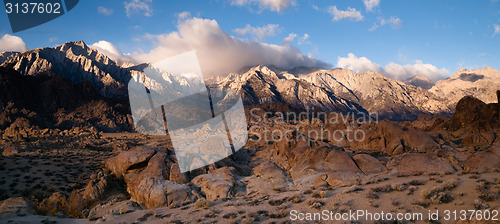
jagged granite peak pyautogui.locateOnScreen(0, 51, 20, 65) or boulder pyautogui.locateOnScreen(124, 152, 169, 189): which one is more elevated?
jagged granite peak pyautogui.locateOnScreen(0, 51, 20, 65)

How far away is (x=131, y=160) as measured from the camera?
2681 cm

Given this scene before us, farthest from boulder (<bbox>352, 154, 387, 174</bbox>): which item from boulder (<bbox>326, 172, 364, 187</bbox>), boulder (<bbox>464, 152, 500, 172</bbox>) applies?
boulder (<bbox>464, 152, 500, 172</bbox>)

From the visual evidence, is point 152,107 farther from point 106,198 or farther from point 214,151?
point 106,198

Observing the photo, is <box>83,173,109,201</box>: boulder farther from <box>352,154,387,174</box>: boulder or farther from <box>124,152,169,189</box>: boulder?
<box>352,154,387,174</box>: boulder

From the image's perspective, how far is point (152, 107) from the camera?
138m

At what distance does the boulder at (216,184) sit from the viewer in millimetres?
18266

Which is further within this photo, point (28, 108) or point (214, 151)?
point (28, 108)

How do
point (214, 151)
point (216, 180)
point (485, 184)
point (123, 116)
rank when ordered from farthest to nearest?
1. point (123, 116)
2. point (214, 151)
3. point (216, 180)
4. point (485, 184)

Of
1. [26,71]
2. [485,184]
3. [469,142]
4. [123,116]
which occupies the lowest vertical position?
[469,142]

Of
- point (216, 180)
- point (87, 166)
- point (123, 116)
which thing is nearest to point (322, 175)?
point (216, 180)

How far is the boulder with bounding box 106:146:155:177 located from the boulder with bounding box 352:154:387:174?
23936 millimetres

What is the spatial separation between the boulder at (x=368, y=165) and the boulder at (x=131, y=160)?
78.5 ft

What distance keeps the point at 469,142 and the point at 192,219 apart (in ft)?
168

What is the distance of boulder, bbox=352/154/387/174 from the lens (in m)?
22.0
